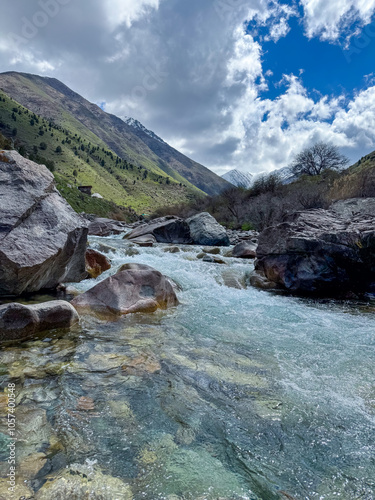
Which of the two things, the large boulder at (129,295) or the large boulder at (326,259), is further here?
the large boulder at (326,259)

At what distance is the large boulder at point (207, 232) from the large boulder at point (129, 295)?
14916mm

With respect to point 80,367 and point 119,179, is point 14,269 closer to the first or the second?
point 80,367

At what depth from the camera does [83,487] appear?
181 centimetres

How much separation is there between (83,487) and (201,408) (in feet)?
4.72

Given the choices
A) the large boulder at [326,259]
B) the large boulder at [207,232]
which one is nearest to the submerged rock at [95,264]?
the large boulder at [326,259]

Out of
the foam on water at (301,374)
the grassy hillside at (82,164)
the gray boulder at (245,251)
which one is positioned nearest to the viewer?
the foam on water at (301,374)

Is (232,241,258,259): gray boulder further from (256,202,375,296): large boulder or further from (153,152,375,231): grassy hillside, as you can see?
(153,152,375,231): grassy hillside

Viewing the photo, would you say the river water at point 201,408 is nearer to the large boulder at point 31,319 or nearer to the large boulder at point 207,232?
the large boulder at point 31,319

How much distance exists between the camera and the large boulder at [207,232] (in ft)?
71.8

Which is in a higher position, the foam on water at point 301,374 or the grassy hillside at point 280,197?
the grassy hillside at point 280,197

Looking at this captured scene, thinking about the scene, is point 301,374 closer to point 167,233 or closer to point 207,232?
point 207,232

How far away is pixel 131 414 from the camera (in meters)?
2.74

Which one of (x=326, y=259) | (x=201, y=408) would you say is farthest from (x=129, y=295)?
(x=326, y=259)

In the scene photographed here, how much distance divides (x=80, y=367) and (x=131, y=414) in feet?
3.99
